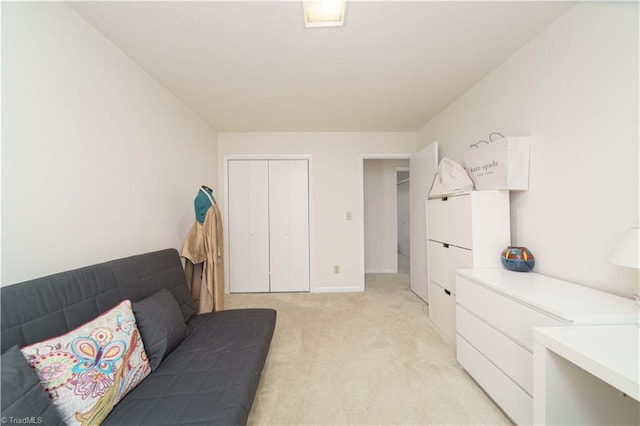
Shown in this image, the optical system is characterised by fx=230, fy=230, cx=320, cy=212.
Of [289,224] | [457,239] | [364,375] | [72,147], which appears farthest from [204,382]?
[289,224]

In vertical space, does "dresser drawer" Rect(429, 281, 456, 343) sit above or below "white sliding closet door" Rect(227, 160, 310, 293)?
below

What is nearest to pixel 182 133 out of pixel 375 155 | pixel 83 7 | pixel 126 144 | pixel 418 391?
pixel 126 144

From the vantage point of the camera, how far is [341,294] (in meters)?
3.21

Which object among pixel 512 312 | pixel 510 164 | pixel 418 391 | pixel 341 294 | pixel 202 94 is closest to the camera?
pixel 512 312

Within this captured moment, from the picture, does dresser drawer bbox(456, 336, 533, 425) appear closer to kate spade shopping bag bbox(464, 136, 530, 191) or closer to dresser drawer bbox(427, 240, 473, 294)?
dresser drawer bbox(427, 240, 473, 294)

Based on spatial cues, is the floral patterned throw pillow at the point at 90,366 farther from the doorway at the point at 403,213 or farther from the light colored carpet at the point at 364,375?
the doorway at the point at 403,213

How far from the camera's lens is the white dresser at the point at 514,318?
1011mm

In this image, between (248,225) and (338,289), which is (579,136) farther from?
(248,225)

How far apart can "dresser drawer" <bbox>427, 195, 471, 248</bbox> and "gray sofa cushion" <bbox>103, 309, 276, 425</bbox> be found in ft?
5.41

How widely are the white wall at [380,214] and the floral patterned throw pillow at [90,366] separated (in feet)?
12.5

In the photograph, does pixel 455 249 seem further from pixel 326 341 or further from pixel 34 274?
pixel 34 274

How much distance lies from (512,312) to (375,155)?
2.54 m

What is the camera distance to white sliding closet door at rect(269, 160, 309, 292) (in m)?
3.32

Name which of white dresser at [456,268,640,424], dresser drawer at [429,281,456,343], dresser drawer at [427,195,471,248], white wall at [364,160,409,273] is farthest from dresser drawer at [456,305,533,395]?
white wall at [364,160,409,273]
